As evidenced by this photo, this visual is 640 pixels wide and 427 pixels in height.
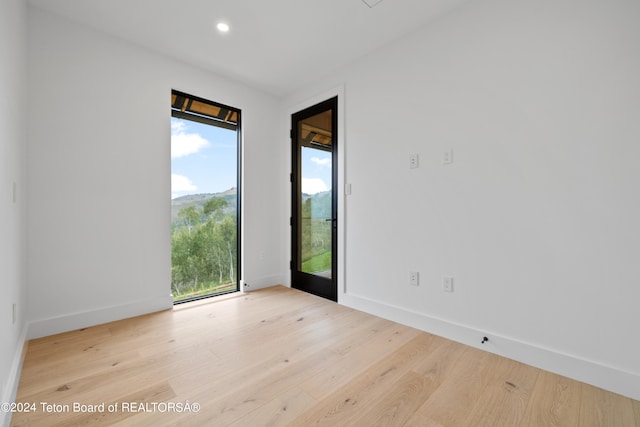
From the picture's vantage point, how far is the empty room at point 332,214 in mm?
1602

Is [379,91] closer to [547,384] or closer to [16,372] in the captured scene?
[547,384]

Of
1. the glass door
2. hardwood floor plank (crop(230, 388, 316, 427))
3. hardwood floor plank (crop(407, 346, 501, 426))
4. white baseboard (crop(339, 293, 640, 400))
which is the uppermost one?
the glass door

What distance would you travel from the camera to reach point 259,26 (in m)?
2.47

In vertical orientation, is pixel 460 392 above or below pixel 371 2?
below

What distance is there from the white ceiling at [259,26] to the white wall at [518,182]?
30cm

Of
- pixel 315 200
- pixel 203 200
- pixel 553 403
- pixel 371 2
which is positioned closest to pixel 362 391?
pixel 553 403

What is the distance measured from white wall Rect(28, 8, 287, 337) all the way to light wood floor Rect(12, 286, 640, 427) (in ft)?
1.20

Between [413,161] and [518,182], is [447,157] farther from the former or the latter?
[518,182]

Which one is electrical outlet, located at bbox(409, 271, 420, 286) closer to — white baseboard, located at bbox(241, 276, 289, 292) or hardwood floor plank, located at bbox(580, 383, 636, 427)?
hardwood floor plank, located at bbox(580, 383, 636, 427)

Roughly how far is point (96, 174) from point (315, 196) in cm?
221

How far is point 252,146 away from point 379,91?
1733mm

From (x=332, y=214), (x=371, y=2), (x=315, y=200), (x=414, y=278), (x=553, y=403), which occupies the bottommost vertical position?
(x=553, y=403)

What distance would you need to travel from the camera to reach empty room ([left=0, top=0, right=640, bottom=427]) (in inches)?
63.1

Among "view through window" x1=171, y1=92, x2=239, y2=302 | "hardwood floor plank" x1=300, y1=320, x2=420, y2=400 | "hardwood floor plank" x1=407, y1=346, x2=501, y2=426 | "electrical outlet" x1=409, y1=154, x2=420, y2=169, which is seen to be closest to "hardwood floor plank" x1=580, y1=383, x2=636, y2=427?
"hardwood floor plank" x1=407, y1=346, x2=501, y2=426
